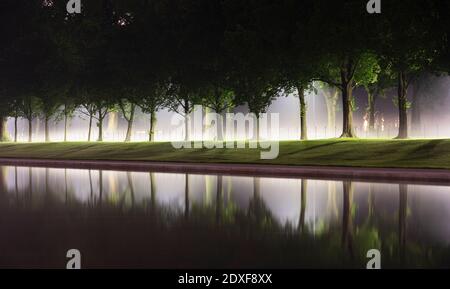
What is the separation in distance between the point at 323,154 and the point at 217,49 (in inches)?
485

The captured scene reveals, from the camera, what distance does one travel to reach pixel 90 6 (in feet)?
161

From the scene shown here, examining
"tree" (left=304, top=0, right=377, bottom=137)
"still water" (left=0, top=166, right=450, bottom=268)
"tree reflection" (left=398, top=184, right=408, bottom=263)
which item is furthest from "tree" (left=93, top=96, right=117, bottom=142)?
"tree reflection" (left=398, top=184, right=408, bottom=263)

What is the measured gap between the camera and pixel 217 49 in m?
38.6

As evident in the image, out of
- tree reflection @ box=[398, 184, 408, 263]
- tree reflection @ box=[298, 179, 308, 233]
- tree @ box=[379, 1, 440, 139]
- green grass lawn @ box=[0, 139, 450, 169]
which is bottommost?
tree reflection @ box=[398, 184, 408, 263]

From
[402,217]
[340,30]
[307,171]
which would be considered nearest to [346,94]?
[340,30]

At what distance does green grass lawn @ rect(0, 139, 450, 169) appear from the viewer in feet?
86.9

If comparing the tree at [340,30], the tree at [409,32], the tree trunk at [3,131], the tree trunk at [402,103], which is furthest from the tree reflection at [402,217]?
the tree trunk at [3,131]

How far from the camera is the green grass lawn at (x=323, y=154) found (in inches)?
1043

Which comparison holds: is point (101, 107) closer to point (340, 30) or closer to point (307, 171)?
point (340, 30)

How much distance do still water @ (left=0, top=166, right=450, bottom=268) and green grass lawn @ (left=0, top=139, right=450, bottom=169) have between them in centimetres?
989

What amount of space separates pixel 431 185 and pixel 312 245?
10872 millimetres

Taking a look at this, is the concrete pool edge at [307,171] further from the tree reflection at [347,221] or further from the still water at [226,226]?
the tree reflection at [347,221]

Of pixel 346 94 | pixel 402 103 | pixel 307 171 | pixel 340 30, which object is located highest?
pixel 340 30

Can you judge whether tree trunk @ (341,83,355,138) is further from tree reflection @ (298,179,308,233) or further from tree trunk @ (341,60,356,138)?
tree reflection @ (298,179,308,233)
